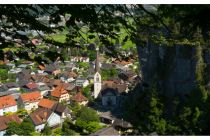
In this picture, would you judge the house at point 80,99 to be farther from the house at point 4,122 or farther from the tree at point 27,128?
the tree at point 27,128

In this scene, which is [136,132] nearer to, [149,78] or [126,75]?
[149,78]

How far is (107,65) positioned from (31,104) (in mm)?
10496

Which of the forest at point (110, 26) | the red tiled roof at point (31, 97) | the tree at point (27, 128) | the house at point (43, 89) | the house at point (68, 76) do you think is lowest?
the tree at point (27, 128)

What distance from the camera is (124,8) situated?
3020mm

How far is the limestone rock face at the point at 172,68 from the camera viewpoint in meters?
20.0

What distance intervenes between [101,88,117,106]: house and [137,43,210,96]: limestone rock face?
3296 mm

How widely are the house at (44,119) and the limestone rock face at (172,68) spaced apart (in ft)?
18.0

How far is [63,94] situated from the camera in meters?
25.1

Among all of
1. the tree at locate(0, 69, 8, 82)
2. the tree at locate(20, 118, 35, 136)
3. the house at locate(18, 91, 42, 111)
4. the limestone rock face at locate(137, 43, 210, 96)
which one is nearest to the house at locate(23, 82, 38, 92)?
the tree at locate(0, 69, 8, 82)

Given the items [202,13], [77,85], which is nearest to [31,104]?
[77,85]

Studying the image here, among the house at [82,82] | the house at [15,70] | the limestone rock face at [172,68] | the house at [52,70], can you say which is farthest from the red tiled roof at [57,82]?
the limestone rock face at [172,68]

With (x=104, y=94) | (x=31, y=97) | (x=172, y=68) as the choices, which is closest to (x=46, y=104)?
(x=31, y=97)

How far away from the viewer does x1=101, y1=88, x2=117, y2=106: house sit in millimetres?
24719

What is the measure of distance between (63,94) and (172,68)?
25.3 ft
